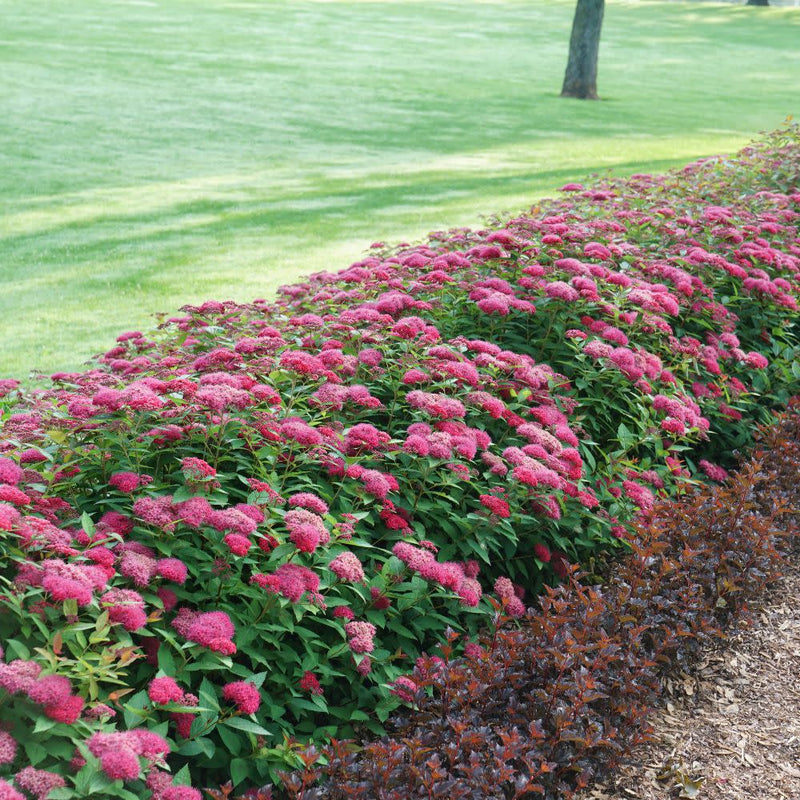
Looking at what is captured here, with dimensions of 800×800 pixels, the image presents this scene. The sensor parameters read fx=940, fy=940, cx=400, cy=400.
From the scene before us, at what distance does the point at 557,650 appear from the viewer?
2.91 m

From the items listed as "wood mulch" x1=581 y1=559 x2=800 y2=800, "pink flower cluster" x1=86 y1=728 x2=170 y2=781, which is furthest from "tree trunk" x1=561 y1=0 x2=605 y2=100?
"pink flower cluster" x1=86 y1=728 x2=170 y2=781

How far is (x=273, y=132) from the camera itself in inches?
671

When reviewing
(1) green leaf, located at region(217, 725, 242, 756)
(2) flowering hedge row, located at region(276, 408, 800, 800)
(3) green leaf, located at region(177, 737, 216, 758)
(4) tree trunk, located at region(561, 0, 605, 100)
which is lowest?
(2) flowering hedge row, located at region(276, 408, 800, 800)

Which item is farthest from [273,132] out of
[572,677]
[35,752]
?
[35,752]

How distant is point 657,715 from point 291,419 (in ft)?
5.40

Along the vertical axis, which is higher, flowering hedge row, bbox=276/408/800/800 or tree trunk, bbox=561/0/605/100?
tree trunk, bbox=561/0/605/100

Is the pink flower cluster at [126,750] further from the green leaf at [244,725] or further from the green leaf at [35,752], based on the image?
the green leaf at [244,725]

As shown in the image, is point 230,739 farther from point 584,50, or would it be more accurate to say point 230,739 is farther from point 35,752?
point 584,50

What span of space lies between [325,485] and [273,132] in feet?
49.0

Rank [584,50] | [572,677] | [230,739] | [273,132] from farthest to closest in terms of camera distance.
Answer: [584,50] → [273,132] → [572,677] → [230,739]

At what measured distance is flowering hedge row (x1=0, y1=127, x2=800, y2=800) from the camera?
7.57 ft

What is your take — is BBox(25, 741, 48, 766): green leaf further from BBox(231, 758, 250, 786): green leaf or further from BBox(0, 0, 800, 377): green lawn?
BBox(0, 0, 800, 377): green lawn

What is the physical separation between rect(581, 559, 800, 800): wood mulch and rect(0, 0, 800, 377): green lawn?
16.4ft

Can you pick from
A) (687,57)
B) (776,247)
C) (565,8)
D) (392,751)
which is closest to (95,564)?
(392,751)
